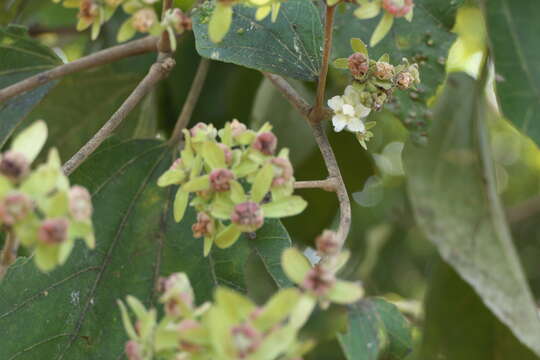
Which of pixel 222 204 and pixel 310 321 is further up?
pixel 222 204

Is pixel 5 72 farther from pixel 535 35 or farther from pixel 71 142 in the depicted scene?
pixel 535 35

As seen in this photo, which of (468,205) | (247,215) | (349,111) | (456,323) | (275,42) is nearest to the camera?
(247,215)

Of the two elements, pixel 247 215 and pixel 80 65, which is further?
pixel 80 65

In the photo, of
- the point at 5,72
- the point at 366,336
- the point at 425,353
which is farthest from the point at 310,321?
the point at 366,336

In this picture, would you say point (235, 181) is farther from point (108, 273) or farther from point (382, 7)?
point (108, 273)

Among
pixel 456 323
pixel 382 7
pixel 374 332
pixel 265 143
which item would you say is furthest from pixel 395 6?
pixel 456 323

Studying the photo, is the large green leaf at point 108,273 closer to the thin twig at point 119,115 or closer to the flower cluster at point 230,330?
the thin twig at point 119,115

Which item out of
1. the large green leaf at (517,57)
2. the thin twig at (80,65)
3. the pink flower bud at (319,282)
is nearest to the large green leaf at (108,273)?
the thin twig at (80,65)
